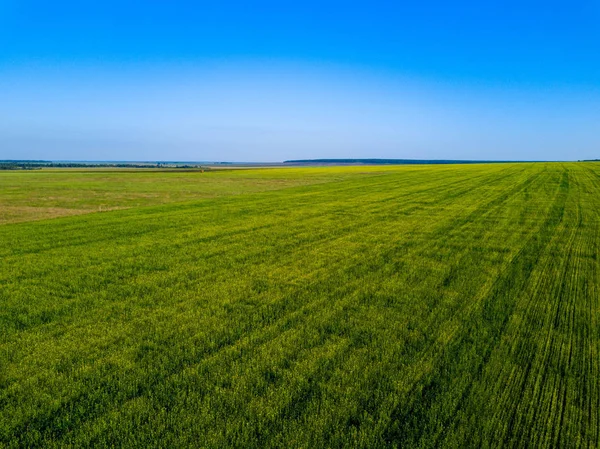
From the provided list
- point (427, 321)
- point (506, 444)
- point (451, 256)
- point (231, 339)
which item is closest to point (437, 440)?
point (506, 444)

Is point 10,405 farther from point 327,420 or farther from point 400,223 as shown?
point 400,223

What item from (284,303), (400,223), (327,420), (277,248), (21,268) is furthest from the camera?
(400,223)

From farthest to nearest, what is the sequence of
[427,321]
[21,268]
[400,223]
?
[400,223]
[21,268]
[427,321]

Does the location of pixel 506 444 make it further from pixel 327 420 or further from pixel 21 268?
pixel 21 268

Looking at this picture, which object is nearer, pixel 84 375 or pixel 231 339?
pixel 84 375

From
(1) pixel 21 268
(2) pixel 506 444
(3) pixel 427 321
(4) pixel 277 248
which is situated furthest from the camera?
(4) pixel 277 248

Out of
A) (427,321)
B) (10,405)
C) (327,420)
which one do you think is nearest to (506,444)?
(327,420)
